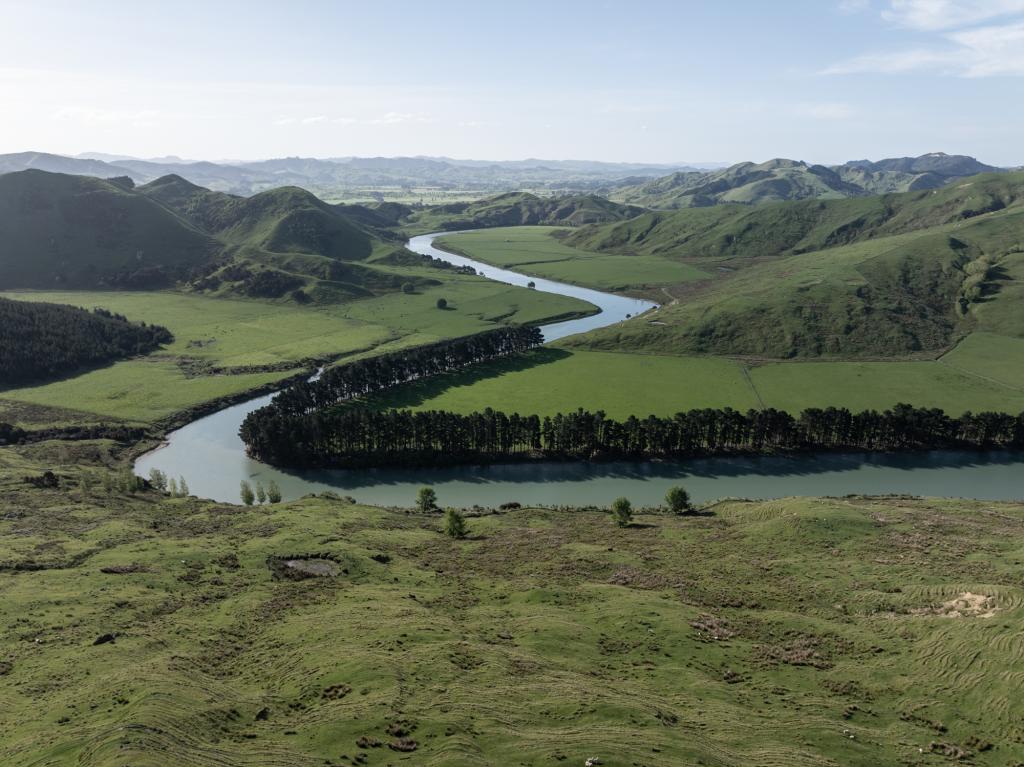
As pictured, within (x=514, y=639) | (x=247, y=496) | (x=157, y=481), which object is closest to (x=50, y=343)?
(x=157, y=481)

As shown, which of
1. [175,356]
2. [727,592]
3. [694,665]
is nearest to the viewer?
[694,665]

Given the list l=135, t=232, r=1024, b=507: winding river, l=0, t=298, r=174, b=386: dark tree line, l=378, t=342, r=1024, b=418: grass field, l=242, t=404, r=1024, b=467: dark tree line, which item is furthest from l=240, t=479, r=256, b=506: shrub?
l=0, t=298, r=174, b=386: dark tree line

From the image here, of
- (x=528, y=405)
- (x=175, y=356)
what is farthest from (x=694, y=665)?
(x=175, y=356)

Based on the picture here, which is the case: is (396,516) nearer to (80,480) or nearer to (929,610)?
(80,480)

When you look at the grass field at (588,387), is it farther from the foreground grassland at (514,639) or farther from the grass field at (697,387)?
the foreground grassland at (514,639)

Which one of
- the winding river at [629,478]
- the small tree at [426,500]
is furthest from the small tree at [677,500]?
the small tree at [426,500]

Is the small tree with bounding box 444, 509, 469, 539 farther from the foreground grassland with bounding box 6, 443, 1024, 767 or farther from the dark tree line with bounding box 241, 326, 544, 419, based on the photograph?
the dark tree line with bounding box 241, 326, 544, 419
